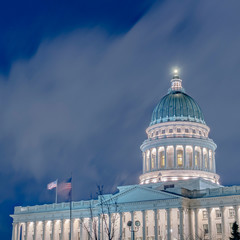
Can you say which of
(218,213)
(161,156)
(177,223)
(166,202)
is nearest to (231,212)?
(218,213)

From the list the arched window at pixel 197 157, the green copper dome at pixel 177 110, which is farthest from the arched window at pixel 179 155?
the green copper dome at pixel 177 110

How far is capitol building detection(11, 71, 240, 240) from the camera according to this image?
9288 centimetres

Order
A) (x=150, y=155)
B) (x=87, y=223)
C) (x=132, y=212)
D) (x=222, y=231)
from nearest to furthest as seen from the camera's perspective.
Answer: (x=222, y=231) < (x=132, y=212) < (x=87, y=223) < (x=150, y=155)

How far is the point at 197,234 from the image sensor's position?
92.3m

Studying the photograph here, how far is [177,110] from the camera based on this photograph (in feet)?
398

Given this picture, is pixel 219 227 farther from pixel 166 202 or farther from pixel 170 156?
pixel 170 156

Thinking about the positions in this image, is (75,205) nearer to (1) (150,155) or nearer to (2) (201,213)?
(1) (150,155)

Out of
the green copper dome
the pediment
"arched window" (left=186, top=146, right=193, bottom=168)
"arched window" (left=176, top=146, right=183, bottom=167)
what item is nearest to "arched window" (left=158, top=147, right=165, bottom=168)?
"arched window" (left=176, top=146, right=183, bottom=167)

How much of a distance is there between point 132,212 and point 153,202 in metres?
5.34

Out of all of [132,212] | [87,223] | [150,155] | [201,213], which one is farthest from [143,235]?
[150,155]

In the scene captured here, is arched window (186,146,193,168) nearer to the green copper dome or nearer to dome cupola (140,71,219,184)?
dome cupola (140,71,219,184)

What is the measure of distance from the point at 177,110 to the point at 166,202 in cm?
3425

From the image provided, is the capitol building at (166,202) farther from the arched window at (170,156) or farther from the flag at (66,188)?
the flag at (66,188)

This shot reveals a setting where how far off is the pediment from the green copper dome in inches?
1122
